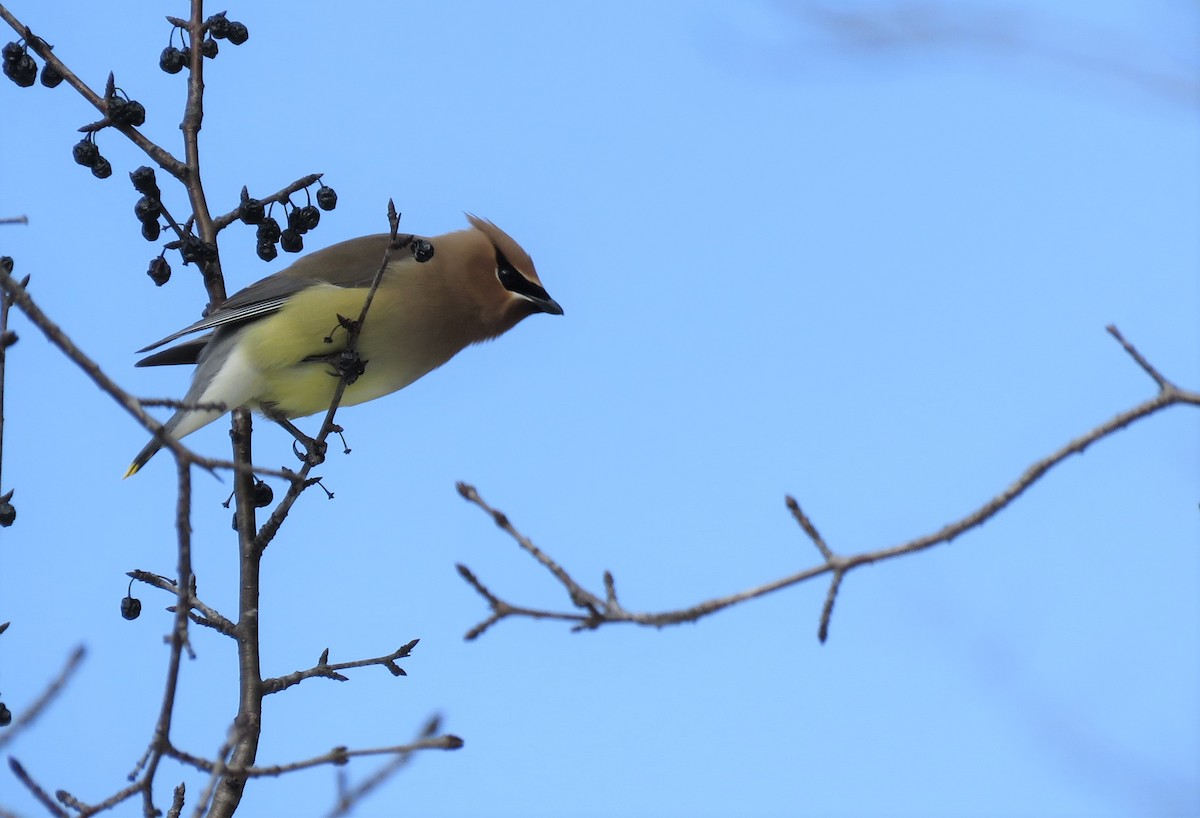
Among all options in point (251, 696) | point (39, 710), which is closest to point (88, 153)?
point (251, 696)

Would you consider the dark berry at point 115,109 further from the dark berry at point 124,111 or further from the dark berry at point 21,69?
the dark berry at point 21,69

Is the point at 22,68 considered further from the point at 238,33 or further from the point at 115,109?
the point at 238,33

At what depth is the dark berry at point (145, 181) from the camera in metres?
3.71

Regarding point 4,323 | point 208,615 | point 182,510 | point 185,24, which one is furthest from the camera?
point 185,24

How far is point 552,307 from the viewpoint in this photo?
5.20m

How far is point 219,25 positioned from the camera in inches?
153

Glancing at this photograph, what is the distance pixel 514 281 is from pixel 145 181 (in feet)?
5.64

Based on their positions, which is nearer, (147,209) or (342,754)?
(342,754)

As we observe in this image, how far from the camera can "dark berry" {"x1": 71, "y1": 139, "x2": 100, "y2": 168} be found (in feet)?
12.8

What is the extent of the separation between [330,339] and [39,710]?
7.08 ft

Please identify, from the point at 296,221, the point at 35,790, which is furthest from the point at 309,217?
the point at 35,790

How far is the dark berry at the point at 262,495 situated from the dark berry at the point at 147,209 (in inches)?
30.2

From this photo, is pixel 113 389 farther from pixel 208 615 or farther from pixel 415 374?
pixel 415 374

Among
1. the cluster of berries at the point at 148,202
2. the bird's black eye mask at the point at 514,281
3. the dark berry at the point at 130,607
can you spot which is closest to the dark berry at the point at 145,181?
the cluster of berries at the point at 148,202
